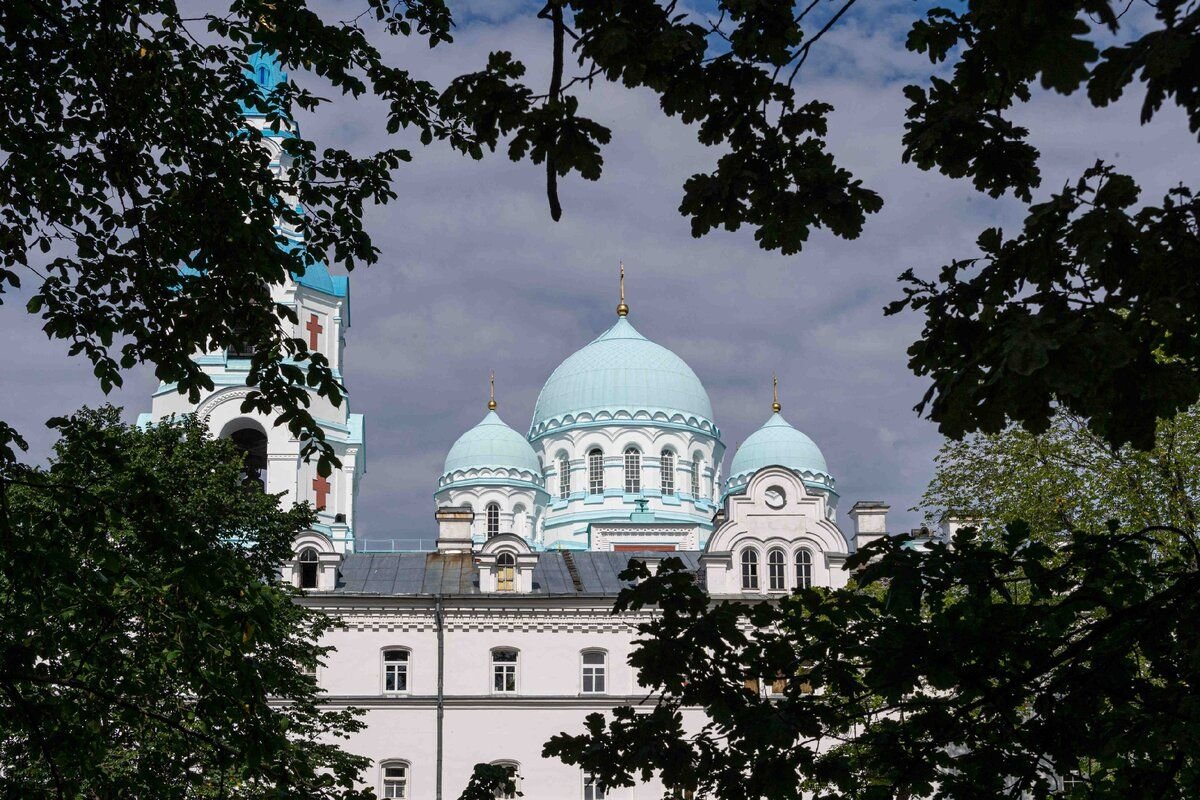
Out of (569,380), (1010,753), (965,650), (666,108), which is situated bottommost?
(1010,753)

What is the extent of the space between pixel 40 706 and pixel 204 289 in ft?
9.44

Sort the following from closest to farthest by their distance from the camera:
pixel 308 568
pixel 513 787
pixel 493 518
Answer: pixel 513 787 → pixel 308 568 → pixel 493 518

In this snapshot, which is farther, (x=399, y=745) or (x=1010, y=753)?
(x=399, y=745)

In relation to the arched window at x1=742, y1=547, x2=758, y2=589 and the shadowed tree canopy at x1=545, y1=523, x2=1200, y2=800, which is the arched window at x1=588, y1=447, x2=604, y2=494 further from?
the shadowed tree canopy at x1=545, y1=523, x2=1200, y2=800

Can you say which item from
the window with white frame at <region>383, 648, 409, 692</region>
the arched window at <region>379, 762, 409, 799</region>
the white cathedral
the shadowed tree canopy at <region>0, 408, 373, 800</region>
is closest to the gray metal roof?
the white cathedral

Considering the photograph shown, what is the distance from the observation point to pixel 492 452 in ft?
205

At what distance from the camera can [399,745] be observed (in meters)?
36.6

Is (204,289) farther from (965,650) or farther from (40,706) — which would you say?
(965,650)

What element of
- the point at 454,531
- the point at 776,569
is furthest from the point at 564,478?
the point at 776,569

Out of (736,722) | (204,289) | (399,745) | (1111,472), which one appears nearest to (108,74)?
(204,289)

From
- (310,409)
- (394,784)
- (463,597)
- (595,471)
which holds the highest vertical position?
(595,471)

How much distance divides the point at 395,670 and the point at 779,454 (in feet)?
99.6

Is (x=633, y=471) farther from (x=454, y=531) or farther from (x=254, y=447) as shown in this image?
(x=254, y=447)

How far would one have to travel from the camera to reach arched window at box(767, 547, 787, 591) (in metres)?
A: 39.7
